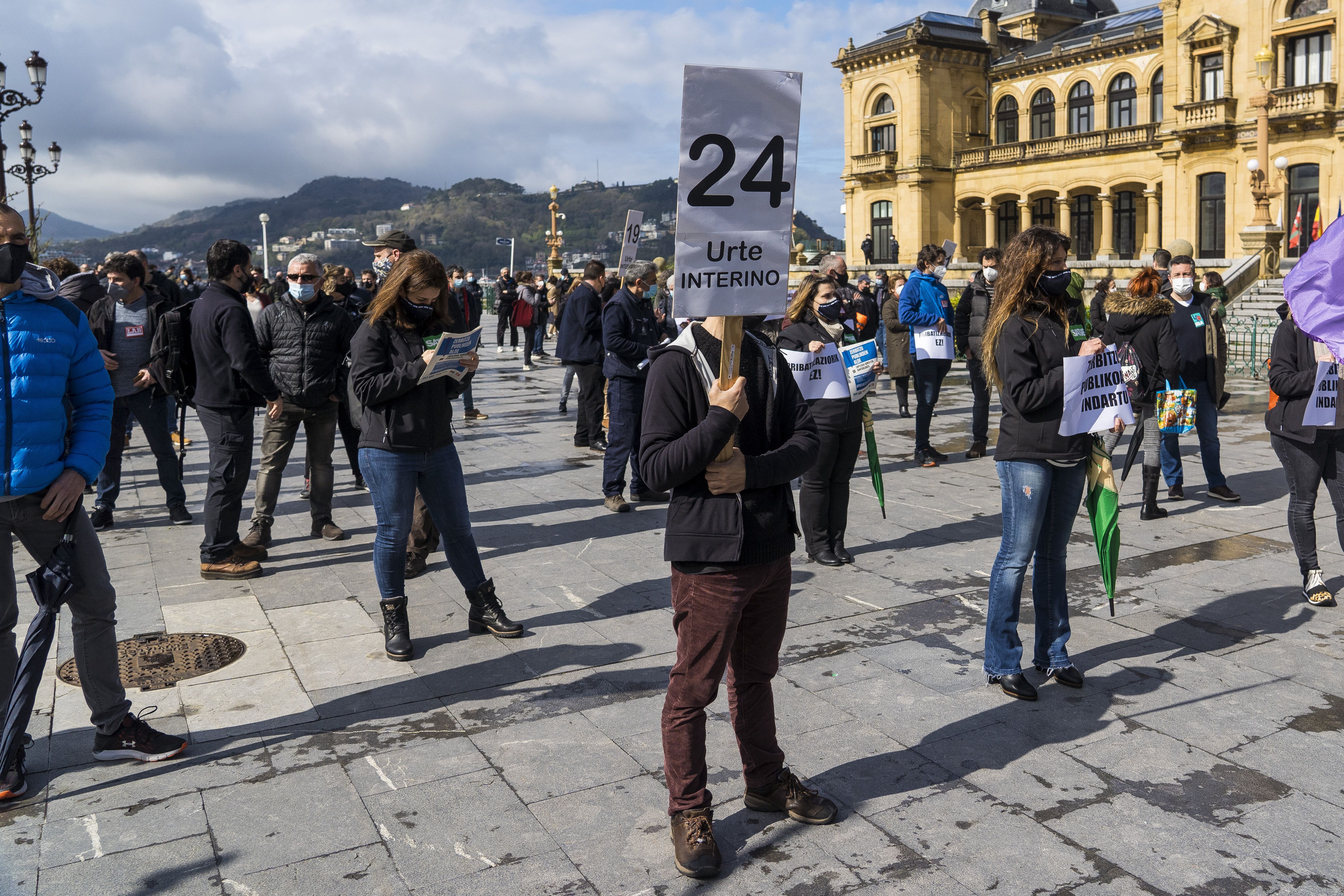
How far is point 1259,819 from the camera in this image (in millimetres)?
3686

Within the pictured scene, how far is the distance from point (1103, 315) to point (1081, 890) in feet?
32.6

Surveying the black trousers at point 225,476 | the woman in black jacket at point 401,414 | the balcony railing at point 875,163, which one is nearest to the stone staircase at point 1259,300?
A: the black trousers at point 225,476

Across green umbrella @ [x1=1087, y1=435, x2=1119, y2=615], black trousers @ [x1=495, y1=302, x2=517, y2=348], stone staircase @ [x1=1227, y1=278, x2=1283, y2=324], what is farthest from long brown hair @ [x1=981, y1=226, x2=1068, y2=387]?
stone staircase @ [x1=1227, y1=278, x2=1283, y2=324]

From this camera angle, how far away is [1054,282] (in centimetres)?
467

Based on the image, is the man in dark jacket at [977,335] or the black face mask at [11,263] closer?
the black face mask at [11,263]

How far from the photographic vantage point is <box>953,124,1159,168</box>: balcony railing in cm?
4788

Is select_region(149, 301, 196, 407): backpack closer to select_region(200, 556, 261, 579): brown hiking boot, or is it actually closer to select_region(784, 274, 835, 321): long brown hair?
select_region(200, 556, 261, 579): brown hiking boot

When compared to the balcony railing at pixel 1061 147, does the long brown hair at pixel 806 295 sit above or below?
below

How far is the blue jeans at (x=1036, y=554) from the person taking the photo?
15.5 feet

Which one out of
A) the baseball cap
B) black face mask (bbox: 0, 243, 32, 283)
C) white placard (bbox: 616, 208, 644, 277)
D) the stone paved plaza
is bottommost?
the stone paved plaza

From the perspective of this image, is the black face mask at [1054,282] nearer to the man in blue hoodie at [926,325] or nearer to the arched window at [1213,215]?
the man in blue hoodie at [926,325]

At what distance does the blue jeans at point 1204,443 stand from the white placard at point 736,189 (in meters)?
6.34

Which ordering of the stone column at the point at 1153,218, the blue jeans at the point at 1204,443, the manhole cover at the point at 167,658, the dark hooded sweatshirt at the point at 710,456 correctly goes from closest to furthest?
the dark hooded sweatshirt at the point at 710,456 < the manhole cover at the point at 167,658 < the blue jeans at the point at 1204,443 < the stone column at the point at 1153,218

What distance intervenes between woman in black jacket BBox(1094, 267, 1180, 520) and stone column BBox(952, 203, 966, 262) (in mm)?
51461
